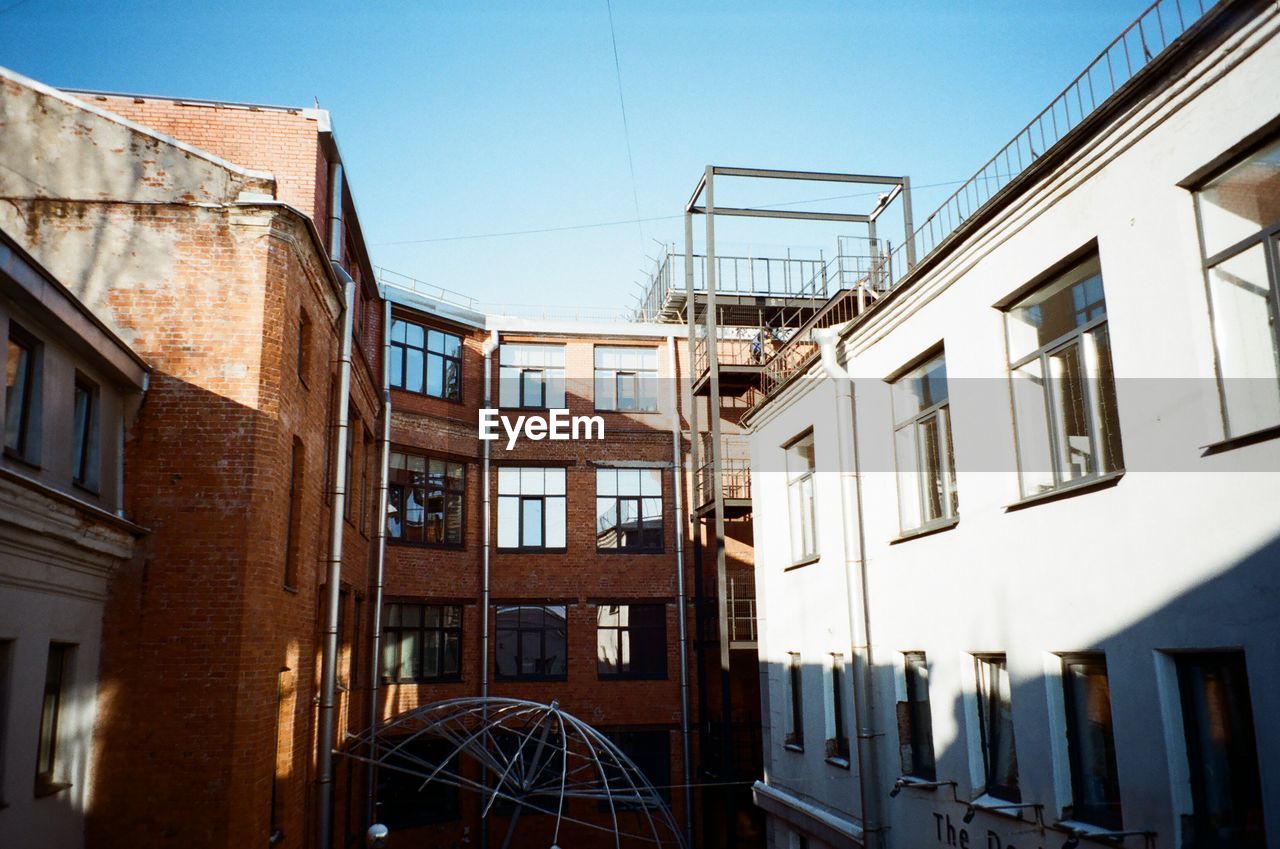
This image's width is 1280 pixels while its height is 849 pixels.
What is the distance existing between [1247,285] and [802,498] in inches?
382

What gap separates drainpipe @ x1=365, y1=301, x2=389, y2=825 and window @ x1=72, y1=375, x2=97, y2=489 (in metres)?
9.17

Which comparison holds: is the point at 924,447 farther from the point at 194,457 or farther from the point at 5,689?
the point at 5,689

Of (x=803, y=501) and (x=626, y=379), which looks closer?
(x=803, y=501)

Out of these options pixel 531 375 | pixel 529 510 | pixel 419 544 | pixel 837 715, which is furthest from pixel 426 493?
pixel 837 715

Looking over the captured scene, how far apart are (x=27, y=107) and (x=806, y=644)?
1211 centimetres

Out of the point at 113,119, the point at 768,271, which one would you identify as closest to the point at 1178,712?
the point at 113,119

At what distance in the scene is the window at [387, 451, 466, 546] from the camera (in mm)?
21688

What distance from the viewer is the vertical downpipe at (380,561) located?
60.3 ft

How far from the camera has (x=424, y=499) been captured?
2230 centimetres

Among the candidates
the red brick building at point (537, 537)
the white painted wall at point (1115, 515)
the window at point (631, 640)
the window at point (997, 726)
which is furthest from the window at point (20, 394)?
the window at point (631, 640)

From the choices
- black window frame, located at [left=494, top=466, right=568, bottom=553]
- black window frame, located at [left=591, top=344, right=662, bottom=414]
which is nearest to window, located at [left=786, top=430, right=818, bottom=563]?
black window frame, located at [left=494, top=466, right=568, bottom=553]

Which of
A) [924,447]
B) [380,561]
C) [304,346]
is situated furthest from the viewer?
[380,561]

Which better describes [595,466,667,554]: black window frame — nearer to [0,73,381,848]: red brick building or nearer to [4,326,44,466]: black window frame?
[0,73,381,848]: red brick building

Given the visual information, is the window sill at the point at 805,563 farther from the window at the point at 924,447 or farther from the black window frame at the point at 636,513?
the black window frame at the point at 636,513
